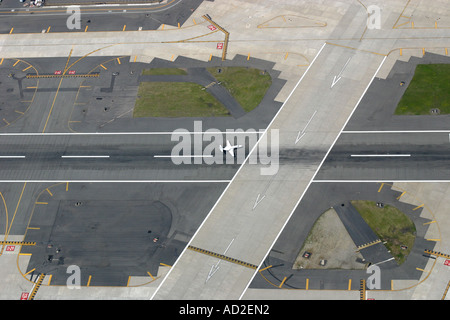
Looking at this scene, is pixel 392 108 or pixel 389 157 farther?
pixel 392 108

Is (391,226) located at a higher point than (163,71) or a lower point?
lower

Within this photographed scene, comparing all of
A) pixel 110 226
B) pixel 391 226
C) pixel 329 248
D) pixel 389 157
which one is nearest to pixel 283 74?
pixel 389 157

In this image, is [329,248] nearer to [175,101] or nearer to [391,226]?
[391,226]

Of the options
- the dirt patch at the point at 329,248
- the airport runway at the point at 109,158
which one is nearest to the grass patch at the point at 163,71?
the airport runway at the point at 109,158

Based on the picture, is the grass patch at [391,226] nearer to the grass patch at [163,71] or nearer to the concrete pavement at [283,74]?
the concrete pavement at [283,74]

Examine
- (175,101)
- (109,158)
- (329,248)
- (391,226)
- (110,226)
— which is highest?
(175,101)

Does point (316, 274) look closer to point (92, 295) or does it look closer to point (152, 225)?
point (152, 225)
